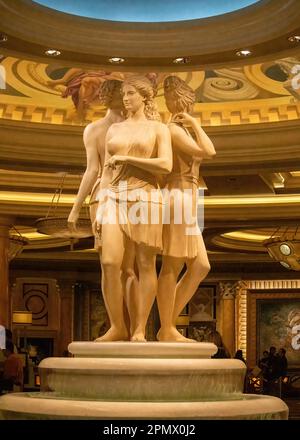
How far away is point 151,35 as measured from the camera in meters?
9.24

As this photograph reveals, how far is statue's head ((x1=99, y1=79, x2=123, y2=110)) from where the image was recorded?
7754mm

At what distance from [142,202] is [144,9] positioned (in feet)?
8.74

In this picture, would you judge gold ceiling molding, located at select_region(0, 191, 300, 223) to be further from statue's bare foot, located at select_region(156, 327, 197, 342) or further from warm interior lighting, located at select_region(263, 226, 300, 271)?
statue's bare foot, located at select_region(156, 327, 197, 342)

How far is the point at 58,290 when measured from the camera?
25.4 meters

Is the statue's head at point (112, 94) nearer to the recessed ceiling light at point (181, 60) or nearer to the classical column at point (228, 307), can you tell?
the recessed ceiling light at point (181, 60)

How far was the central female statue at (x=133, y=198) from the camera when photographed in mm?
7180

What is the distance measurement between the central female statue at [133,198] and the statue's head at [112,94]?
296mm

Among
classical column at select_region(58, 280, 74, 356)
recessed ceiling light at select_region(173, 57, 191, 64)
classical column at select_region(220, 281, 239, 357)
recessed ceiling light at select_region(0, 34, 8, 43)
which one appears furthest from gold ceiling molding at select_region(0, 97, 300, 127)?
classical column at select_region(220, 281, 239, 357)


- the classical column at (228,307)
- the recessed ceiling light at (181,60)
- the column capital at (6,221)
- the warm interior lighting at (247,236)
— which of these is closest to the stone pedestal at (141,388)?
the recessed ceiling light at (181,60)

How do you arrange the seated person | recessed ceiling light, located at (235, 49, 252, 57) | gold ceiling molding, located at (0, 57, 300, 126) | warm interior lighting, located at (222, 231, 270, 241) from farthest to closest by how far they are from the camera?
warm interior lighting, located at (222, 231, 270, 241)
gold ceiling molding, located at (0, 57, 300, 126)
the seated person
recessed ceiling light, located at (235, 49, 252, 57)

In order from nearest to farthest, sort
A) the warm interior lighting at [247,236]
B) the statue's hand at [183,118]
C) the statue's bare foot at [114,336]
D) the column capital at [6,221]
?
the statue's bare foot at [114,336] < the statue's hand at [183,118] < the column capital at [6,221] < the warm interior lighting at [247,236]

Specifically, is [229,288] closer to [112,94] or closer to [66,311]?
[66,311]

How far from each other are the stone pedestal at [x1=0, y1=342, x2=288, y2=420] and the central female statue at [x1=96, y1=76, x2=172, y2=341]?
1.29 ft
